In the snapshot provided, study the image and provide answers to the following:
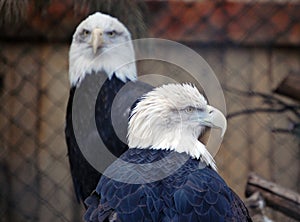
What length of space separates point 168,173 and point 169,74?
6.34 ft

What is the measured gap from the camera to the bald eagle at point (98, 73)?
11.5ft

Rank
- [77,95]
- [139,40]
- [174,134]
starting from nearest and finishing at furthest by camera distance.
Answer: [174,134] < [77,95] < [139,40]

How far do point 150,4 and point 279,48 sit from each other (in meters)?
0.79

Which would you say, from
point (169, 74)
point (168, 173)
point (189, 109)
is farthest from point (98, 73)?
point (168, 173)

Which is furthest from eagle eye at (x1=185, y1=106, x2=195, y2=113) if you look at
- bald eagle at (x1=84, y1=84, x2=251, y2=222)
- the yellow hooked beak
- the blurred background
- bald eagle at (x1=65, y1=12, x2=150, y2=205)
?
the blurred background

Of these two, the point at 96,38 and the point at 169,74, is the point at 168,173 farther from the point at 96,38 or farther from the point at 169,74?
the point at 169,74

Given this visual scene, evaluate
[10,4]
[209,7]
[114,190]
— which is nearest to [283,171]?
[209,7]

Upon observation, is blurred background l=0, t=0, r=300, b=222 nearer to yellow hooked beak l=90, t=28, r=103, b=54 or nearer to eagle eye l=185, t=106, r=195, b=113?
yellow hooked beak l=90, t=28, r=103, b=54

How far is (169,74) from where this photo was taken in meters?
4.51

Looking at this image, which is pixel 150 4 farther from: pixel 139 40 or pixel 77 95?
pixel 77 95

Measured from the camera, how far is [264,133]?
15.2ft

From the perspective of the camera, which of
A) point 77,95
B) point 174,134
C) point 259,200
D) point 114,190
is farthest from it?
point 77,95

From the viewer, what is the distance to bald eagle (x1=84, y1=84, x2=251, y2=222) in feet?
8.23

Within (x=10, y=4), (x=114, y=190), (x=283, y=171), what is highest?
(x=10, y=4)
